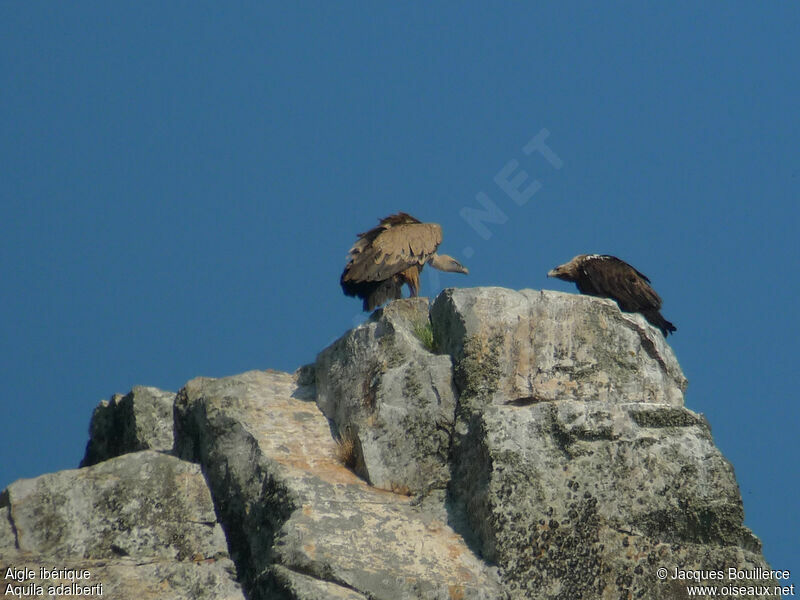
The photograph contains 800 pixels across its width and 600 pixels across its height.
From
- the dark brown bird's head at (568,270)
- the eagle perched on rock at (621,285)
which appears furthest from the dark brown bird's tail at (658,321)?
the dark brown bird's head at (568,270)

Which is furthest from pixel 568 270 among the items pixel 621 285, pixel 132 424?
pixel 132 424

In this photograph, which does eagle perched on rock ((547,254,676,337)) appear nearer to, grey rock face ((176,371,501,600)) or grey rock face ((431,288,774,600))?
grey rock face ((431,288,774,600))

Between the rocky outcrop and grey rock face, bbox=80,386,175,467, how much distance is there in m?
0.82

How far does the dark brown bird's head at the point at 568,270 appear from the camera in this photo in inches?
641

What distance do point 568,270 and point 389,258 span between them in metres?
3.98

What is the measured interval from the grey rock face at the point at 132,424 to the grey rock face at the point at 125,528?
181cm

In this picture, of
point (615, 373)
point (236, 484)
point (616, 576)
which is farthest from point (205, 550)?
point (615, 373)

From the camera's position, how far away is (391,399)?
1083 cm

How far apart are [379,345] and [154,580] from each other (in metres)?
3.56

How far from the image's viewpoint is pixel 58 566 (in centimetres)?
939

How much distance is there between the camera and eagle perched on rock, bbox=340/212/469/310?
13.8 m

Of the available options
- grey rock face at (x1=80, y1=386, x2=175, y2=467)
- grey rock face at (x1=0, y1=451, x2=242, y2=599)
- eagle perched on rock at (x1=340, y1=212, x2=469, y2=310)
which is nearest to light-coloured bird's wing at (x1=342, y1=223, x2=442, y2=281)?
eagle perched on rock at (x1=340, y1=212, x2=469, y2=310)

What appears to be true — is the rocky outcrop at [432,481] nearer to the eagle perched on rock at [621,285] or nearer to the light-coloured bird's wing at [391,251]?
the light-coloured bird's wing at [391,251]

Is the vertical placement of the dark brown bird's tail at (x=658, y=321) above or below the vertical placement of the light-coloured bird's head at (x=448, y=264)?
below
